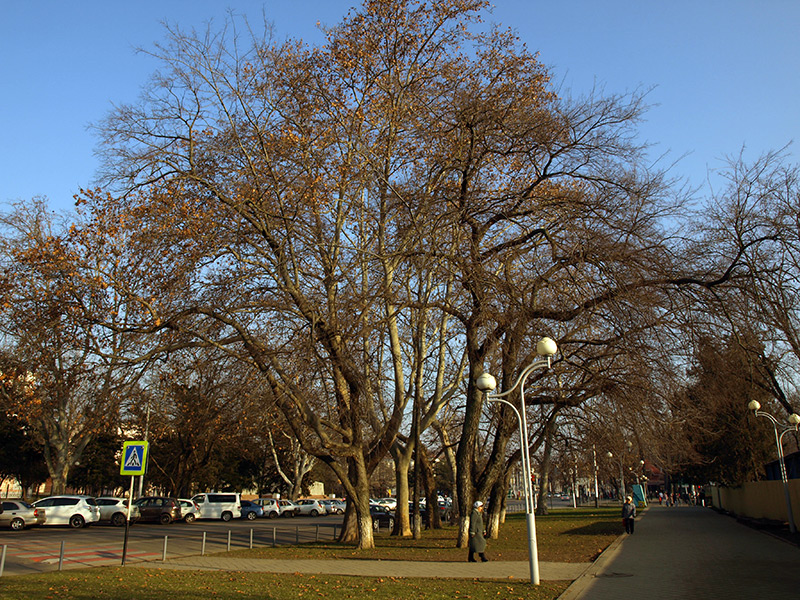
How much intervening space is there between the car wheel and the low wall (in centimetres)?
3596

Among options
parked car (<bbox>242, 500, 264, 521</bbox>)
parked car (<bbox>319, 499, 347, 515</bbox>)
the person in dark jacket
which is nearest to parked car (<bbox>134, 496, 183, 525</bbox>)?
parked car (<bbox>242, 500, 264, 521</bbox>)

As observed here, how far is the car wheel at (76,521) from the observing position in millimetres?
35241

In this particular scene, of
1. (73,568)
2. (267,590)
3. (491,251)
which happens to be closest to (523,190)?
(491,251)

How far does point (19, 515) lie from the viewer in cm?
3272

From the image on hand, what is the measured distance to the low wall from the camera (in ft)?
81.1

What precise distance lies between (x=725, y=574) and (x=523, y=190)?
1056 cm

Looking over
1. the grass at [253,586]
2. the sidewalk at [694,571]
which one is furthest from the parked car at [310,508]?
the grass at [253,586]

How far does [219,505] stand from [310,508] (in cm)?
1367

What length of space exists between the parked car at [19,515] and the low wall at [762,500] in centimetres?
3687

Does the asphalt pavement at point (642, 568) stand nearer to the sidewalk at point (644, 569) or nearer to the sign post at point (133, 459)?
the sidewalk at point (644, 569)

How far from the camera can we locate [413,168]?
19.4 m

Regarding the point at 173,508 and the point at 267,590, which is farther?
the point at 173,508

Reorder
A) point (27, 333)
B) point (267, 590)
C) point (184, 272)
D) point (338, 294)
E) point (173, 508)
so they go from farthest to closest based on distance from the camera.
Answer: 1. point (173, 508)
2. point (338, 294)
3. point (184, 272)
4. point (27, 333)
5. point (267, 590)

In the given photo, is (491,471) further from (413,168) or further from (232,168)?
(232,168)
